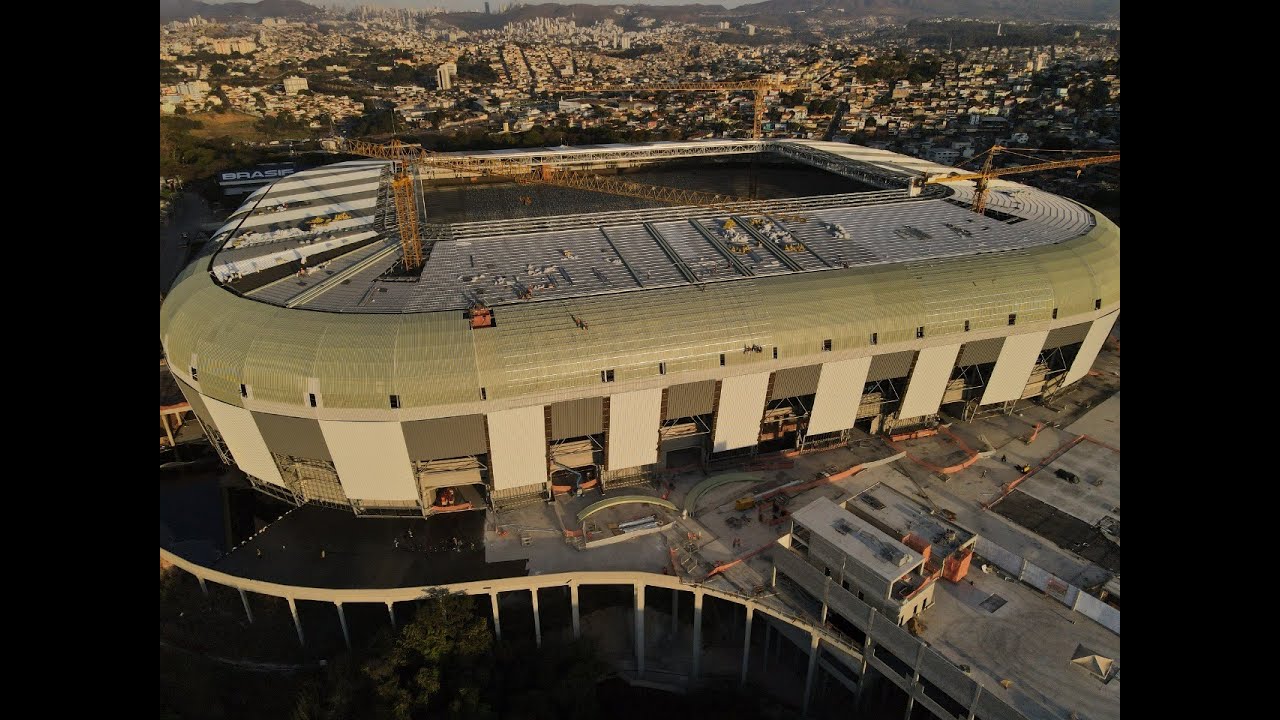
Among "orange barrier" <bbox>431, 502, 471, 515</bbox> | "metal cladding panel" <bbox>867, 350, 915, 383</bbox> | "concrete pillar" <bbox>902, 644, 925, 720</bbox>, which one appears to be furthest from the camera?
"metal cladding panel" <bbox>867, 350, 915, 383</bbox>

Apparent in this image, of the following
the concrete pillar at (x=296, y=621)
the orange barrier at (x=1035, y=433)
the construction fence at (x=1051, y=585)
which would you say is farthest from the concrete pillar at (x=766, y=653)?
the concrete pillar at (x=296, y=621)

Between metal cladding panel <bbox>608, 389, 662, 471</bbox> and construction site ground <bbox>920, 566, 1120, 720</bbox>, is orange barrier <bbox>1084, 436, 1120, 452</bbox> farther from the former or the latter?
metal cladding panel <bbox>608, 389, 662, 471</bbox>

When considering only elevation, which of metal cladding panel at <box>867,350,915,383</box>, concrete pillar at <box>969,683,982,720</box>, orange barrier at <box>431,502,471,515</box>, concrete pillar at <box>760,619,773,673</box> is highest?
metal cladding panel at <box>867,350,915,383</box>

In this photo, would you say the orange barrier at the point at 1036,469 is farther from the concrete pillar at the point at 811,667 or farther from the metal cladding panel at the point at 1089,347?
the concrete pillar at the point at 811,667

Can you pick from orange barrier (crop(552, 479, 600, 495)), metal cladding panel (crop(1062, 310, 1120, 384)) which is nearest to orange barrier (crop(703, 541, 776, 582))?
orange barrier (crop(552, 479, 600, 495))

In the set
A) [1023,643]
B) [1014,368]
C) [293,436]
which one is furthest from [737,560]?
[293,436]

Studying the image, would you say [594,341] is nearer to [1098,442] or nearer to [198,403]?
[198,403]
